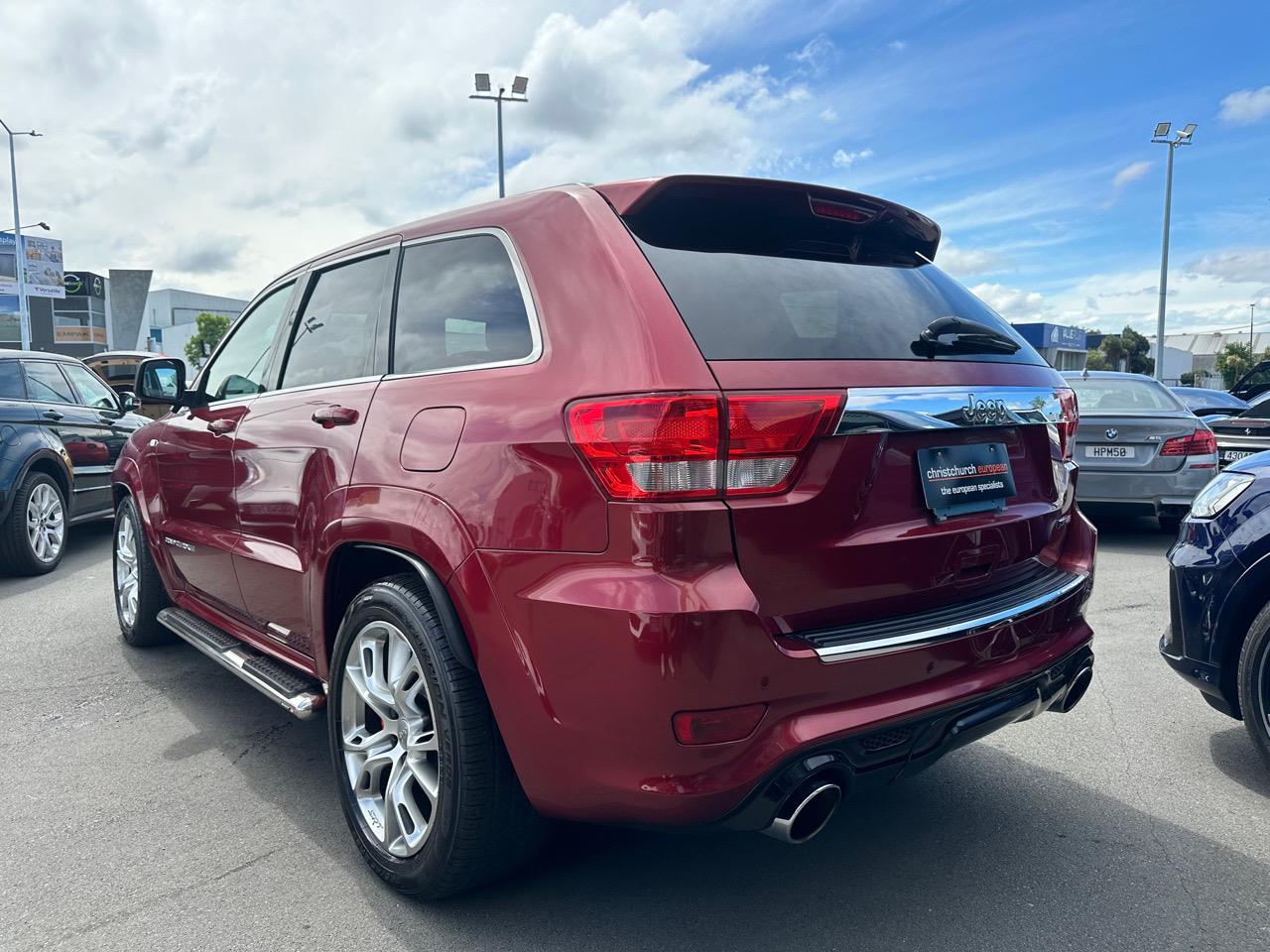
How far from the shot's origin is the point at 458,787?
2328mm

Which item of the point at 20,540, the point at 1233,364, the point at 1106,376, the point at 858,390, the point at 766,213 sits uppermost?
the point at 1233,364

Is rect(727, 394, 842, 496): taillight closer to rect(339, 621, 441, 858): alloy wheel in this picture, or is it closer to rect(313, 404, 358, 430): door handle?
rect(339, 621, 441, 858): alloy wheel

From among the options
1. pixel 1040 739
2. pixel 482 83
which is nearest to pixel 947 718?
pixel 1040 739

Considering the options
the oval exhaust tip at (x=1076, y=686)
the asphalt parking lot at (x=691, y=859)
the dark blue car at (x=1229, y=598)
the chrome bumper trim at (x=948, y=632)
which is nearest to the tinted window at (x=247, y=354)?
the asphalt parking lot at (x=691, y=859)

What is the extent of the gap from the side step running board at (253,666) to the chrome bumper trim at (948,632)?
5.65 ft

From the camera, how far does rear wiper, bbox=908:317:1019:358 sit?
2.50 m

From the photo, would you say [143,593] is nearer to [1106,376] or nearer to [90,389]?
[90,389]

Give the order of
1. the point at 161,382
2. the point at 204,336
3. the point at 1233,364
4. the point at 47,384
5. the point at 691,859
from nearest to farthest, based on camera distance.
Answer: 1. the point at 691,859
2. the point at 161,382
3. the point at 47,384
4. the point at 1233,364
5. the point at 204,336

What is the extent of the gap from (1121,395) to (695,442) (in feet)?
25.6

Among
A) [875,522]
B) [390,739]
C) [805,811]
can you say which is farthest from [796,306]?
[390,739]

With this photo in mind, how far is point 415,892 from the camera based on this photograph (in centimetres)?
253

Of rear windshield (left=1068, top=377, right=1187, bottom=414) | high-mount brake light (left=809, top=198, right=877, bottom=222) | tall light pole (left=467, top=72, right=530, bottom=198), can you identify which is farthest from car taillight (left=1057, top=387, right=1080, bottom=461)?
tall light pole (left=467, top=72, right=530, bottom=198)

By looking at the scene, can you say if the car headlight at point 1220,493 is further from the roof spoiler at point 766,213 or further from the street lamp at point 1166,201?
the street lamp at point 1166,201

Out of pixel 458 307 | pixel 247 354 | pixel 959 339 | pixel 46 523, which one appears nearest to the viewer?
pixel 959 339
